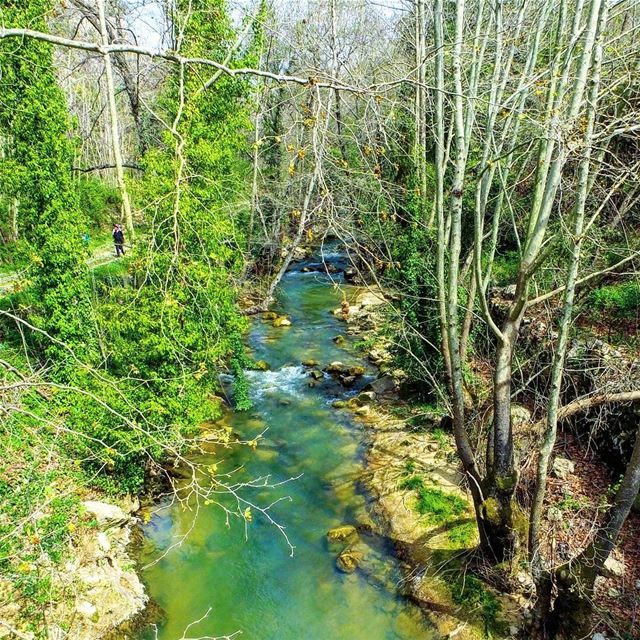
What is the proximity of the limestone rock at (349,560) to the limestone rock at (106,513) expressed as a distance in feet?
12.0

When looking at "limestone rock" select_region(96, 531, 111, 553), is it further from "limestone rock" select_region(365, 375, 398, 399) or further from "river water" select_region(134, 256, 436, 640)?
"limestone rock" select_region(365, 375, 398, 399)

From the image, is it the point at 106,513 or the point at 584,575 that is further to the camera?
the point at 106,513

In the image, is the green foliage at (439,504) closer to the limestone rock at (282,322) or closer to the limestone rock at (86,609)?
the limestone rock at (86,609)

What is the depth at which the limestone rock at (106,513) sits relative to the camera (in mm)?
7470

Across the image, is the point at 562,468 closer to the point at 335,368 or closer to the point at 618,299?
the point at 618,299

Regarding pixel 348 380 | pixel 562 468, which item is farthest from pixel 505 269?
pixel 562 468

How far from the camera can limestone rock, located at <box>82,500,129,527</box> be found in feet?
24.5

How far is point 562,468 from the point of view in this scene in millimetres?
7848

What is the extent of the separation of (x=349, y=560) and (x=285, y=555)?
3.54 feet

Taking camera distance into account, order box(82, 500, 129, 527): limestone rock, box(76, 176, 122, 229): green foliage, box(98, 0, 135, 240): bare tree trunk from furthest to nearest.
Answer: box(76, 176, 122, 229): green foliage < box(82, 500, 129, 527): limestone rock < box(98, 0, 135, 240): bare tree trunk

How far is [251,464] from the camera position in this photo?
31.7 ft

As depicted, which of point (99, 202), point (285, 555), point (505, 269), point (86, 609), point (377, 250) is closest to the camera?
point (86, 609)

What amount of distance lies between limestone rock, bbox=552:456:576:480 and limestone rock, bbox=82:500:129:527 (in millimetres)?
7228

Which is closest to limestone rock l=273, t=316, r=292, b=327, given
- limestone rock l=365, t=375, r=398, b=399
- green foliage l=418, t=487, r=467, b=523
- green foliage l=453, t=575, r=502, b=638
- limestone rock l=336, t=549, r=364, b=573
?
limestone rock l=365, t=375, r=398, b=399
